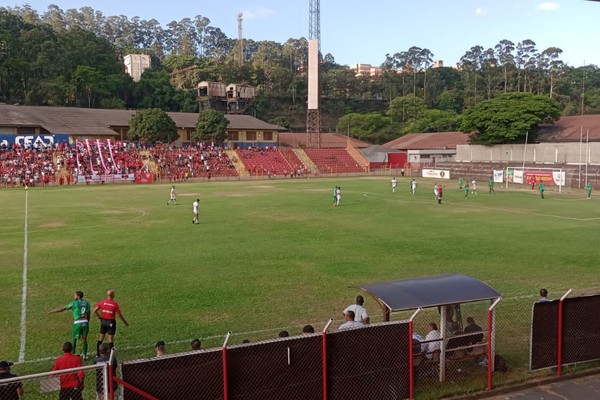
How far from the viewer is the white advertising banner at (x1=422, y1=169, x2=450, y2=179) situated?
2818 inches

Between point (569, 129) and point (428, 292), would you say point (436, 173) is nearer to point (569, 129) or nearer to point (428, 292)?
point (569, 129)

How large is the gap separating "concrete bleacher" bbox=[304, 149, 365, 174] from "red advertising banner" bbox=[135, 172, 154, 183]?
26.2 m

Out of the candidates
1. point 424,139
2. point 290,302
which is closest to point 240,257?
point 290,302

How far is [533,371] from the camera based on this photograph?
992 cm

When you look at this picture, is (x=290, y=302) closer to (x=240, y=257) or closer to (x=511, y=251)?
(x=240, y=257)

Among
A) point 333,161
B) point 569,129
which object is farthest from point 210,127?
point 569,129

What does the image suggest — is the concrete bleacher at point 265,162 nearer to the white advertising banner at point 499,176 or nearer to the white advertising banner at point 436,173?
the white advertising banner at point 436,173

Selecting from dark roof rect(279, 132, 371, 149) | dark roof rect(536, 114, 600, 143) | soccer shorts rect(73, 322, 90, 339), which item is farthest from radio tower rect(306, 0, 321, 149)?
soccer shorts rect(73, 322, 90, 339)

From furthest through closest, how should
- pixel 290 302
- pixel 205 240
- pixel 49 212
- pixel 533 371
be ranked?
pixel 49 212, pixel 205 240, pixel 290 302, pixel 533 371

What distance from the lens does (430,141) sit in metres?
95.6

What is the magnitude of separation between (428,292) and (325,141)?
96642mm

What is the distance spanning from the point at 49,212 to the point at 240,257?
1990cm

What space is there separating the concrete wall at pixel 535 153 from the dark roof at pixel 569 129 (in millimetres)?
4446

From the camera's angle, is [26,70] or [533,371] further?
[26,70]
